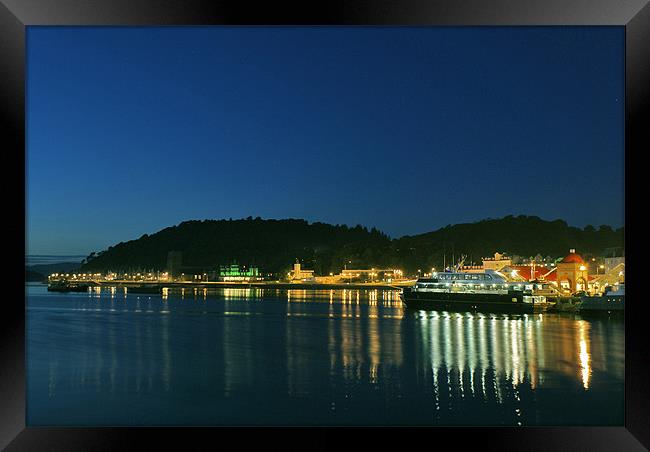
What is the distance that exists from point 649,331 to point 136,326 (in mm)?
16734

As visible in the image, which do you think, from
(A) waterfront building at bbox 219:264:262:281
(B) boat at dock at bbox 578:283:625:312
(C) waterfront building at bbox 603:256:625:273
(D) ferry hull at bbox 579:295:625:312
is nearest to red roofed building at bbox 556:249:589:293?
(C) waterfront building at bbox 603:256:625:273

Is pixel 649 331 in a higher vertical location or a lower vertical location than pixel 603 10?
lower

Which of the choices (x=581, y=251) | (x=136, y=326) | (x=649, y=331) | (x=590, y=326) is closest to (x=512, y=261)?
(x=581, y=251)

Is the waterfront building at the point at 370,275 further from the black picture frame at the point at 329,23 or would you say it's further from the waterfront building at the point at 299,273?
A: the black picture frame at the point at 329,23

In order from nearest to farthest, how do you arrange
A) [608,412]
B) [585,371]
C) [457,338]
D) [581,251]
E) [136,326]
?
1. [608,412]
2. [585,371]
3. [457,338]
4. [136,326]
5. [581,251]

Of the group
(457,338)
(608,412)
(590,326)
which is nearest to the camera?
Result: (608,412)

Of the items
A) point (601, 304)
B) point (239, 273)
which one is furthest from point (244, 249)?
point (601, 304)

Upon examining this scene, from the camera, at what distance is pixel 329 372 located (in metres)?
9.13

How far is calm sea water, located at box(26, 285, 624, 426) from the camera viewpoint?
21.2ft

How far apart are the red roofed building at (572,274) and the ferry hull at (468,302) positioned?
9851 millimetres

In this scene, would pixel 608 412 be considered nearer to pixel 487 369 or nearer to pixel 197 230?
pixel 487 369

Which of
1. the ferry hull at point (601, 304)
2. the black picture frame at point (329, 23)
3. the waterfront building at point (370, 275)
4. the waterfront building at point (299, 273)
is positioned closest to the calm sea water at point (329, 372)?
the ferry hull at point (601, 304)

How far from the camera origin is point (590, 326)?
647 inches

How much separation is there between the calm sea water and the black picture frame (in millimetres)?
3091
